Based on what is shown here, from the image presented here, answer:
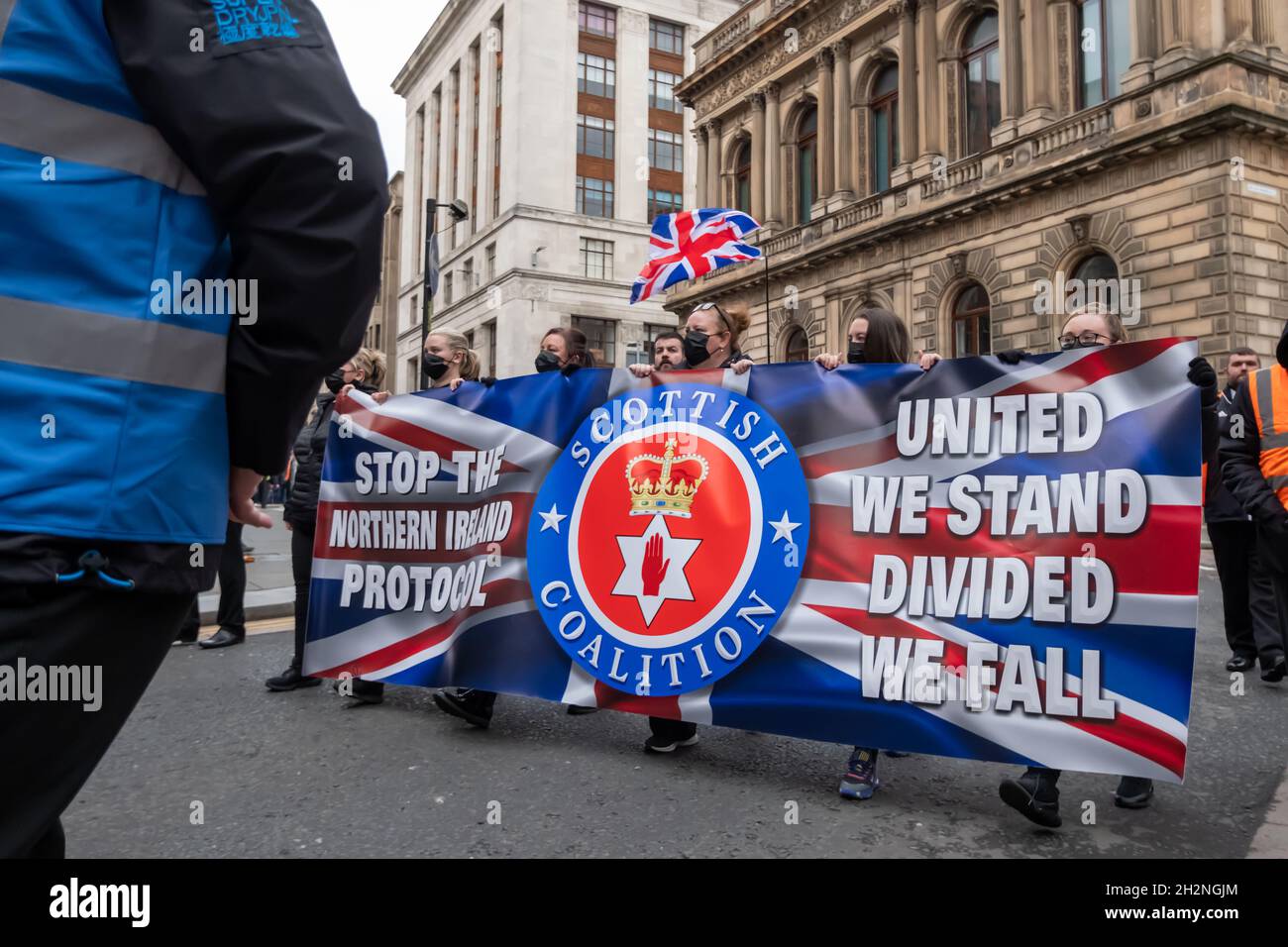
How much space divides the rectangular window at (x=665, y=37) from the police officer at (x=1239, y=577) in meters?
51.1

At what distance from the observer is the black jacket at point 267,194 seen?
1.22 meters

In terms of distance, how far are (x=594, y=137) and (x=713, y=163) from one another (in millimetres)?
18739

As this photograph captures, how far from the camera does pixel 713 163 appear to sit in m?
32.5

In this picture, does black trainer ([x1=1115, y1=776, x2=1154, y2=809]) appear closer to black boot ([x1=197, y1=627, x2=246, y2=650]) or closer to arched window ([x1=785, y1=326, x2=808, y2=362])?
black boot ([x1=197, y1=627, x2=246, y2=650])

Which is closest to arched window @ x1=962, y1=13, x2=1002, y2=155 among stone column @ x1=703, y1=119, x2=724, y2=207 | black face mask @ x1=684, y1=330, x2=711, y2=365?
stone column @ x1=703, y1=119, x2=724, y2=207

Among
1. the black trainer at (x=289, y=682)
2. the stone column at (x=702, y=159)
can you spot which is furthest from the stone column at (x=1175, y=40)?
the black trainer at (x=289, y=682)

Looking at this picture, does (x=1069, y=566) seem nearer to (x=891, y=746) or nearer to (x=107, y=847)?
(x=891, y=746)

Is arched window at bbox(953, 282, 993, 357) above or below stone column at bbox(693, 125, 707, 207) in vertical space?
below

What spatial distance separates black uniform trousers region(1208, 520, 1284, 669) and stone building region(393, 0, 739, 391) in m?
40.5

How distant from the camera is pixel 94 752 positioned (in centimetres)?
130

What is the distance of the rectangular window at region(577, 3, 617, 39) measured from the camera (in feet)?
159

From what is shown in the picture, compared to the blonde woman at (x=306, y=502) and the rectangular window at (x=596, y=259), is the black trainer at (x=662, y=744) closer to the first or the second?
the blonde woman at (x=306, y=502)

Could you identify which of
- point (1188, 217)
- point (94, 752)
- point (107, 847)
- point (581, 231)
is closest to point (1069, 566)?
point (94, 752)

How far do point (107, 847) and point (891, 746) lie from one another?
2.77 m
